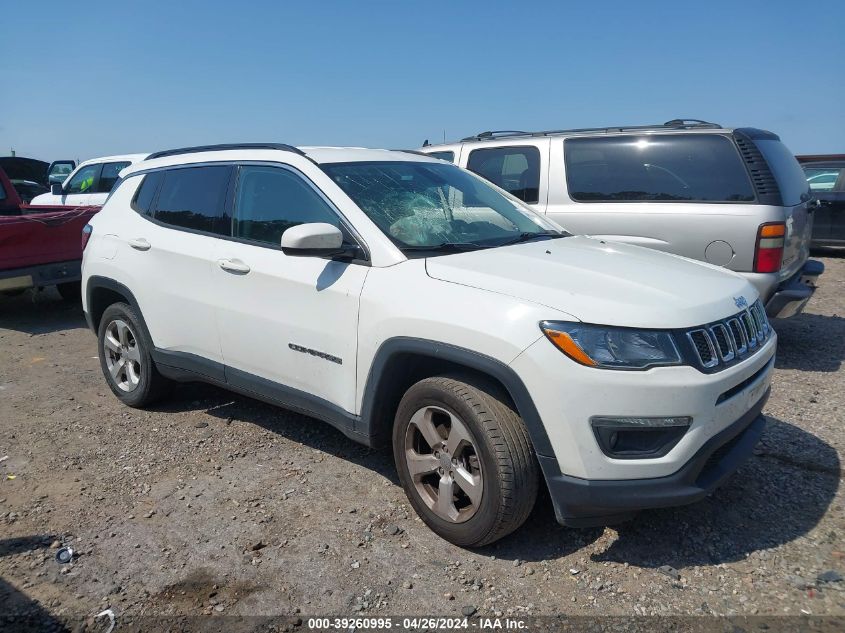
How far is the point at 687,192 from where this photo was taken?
18.7ft

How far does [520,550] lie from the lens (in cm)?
312

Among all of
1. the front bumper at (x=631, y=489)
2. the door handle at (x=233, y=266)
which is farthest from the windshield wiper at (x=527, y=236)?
the door handle at (x=233, y=266)

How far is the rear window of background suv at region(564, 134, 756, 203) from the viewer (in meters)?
5.54

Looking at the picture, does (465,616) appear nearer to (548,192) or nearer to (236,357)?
(236,357)

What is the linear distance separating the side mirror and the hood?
1.54 feet

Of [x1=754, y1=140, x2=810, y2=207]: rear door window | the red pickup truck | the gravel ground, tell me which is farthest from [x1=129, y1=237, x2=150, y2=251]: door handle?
[x1=754, y1=140, x2=810, y2=207]: rear door window

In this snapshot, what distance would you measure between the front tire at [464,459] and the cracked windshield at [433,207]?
78 cm

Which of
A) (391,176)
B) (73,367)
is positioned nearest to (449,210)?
(391,176)

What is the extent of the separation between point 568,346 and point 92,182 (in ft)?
37.4

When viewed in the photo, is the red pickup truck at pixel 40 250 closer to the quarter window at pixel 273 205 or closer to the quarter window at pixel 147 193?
the quarter window at pixel 147 193

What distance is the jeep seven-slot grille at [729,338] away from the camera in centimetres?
277

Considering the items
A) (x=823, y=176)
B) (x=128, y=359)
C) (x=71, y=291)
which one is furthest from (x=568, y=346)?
(x=823, y=176)

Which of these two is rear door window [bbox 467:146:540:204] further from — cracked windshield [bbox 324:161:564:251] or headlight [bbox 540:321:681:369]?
headlight [bbox 540:321:681:369]

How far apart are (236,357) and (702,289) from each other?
2.54 meters
